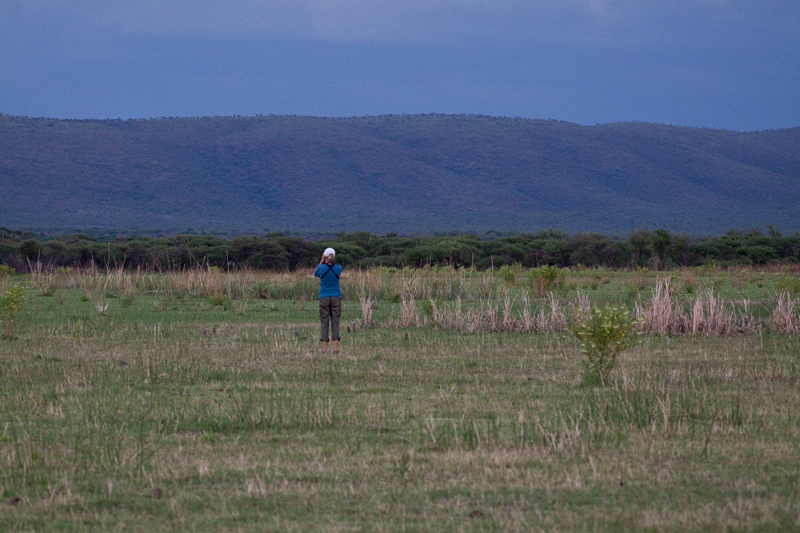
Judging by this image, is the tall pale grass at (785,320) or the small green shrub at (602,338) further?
the tall pale grass at (785,320)

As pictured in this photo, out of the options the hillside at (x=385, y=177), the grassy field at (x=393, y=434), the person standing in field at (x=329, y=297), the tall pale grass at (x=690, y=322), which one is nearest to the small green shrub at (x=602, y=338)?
the grassy field at (x=393, y=434)

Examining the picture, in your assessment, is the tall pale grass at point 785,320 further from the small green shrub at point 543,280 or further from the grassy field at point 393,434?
the small green shrub at point 543,280

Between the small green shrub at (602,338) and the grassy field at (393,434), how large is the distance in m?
0.34

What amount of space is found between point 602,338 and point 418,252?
3554 cm

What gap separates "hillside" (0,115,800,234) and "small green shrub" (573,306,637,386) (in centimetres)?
10033

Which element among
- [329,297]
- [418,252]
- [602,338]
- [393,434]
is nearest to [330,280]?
[329,297]

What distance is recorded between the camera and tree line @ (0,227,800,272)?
45906mm

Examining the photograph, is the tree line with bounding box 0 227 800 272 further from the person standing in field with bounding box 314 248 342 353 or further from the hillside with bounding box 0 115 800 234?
the hillside with bounding box 0 115 800 234

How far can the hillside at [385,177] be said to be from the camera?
385 feet

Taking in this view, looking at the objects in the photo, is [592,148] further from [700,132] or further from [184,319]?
[184,319]

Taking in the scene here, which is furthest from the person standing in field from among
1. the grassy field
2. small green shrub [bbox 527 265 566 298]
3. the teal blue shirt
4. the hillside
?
the hillside

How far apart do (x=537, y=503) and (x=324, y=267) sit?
7849 millimetres

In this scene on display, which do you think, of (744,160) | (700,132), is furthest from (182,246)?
(700,132)

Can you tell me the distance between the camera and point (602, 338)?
10.6m
